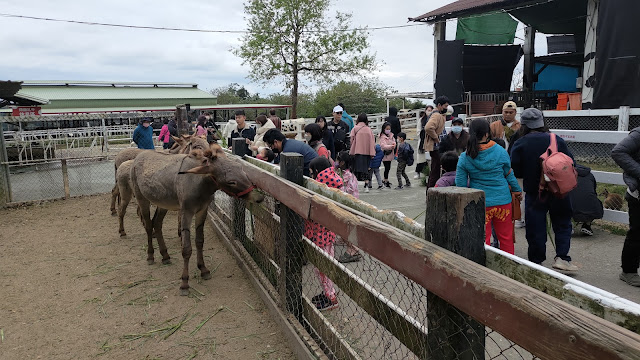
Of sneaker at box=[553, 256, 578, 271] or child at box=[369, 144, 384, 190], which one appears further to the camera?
child at box=[369, 144, 384, 190]

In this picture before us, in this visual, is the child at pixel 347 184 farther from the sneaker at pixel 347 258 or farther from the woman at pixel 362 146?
the woman at pixel 362 146

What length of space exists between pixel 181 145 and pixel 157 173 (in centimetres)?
127

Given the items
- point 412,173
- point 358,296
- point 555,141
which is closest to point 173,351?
point 358,296

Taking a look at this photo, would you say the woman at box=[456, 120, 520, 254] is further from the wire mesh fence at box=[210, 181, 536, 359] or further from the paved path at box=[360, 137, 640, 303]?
the wire mesh fence at box=[210, 181, 536, 359]

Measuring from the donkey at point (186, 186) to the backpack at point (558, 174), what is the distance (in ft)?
9.13

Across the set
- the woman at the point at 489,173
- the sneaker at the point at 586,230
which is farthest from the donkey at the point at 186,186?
the sneaker at the point at 586,230

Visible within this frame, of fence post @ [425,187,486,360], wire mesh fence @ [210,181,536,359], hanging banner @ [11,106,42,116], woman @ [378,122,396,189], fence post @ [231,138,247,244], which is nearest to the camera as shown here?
fence post @ [425,187,486,360]

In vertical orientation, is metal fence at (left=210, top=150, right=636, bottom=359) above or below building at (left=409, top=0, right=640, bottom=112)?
below

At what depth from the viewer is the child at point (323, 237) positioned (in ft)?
11.2

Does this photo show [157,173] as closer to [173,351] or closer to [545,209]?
[173,351]

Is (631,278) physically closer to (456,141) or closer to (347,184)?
(456,141)

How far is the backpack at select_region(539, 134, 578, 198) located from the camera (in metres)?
3.97

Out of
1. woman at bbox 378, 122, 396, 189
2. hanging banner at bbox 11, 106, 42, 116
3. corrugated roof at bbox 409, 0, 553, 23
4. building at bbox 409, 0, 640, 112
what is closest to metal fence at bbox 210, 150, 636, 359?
woman at bbox 378, 122, 396, 189

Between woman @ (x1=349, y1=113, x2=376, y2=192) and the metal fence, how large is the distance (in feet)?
11.2
